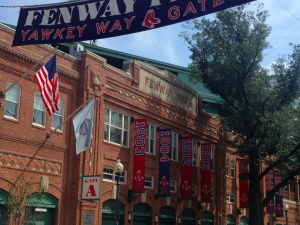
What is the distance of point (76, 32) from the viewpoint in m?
11.1

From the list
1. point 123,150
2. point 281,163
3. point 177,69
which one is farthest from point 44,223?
point 177,69

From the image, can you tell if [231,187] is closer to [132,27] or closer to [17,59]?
[17,59]

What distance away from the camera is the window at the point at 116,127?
952 inches

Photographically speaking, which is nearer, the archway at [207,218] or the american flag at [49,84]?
the american flag at [49,84]

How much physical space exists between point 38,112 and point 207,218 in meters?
18.5

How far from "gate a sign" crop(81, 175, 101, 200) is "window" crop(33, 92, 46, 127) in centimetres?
357

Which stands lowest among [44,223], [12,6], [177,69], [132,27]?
[44,223]

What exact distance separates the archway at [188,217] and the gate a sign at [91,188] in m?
11.6

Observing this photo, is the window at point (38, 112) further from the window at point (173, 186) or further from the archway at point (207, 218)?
the archway at point (207, 218)

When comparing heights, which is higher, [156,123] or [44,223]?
[156,123]

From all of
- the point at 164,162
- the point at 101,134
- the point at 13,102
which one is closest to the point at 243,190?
the point at 164,162

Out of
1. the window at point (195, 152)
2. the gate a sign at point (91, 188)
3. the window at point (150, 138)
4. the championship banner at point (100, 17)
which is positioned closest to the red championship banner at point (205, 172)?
the window at point (195, 152)

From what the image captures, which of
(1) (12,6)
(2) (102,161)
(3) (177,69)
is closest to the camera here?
(1) (12,6)

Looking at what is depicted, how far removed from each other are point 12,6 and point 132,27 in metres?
3.58
